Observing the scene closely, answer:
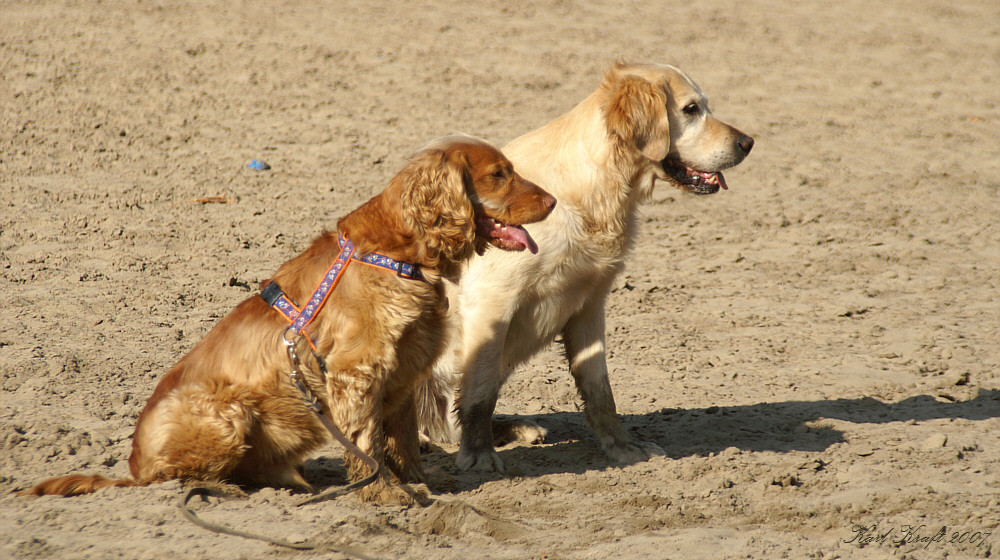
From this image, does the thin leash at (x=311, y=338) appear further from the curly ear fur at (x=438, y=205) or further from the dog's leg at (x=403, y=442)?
the dog's leg at (x=403, y=442)

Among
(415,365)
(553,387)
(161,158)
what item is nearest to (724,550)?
(415,365)

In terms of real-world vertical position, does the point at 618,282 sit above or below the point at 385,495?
below

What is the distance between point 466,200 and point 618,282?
3.91 meters

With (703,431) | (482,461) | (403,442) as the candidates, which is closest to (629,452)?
(703,431)

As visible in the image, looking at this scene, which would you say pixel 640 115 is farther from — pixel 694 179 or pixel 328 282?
pixel 328 282

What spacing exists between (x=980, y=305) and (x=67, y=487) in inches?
268

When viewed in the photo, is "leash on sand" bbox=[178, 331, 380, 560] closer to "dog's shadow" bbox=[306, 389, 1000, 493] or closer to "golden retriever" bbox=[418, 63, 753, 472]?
"dog's shadow" bbox=[306, 389, 1000, 493]

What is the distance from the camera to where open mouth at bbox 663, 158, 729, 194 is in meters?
5.14

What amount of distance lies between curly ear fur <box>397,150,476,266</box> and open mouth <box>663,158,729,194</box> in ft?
5.36

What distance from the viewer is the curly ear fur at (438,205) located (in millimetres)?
3932

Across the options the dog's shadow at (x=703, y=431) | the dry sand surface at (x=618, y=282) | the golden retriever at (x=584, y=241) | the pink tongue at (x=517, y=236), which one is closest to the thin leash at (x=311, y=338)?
the dry sand surface at (x=618, y=282)

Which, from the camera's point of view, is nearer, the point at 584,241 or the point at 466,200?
the point at 466,200

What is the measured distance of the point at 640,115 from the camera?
4781 millimetres

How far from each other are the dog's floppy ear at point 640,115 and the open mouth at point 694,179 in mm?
256
